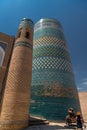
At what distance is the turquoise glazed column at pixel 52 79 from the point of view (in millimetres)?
6645

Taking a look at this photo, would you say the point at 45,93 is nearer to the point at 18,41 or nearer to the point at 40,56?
the point at 40,56

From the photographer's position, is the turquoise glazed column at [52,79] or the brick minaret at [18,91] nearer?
the brick minaret at [18,91]

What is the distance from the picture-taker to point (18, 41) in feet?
19.7

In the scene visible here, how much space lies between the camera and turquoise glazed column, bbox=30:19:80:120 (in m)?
6.64

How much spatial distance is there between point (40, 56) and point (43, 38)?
5.07ft

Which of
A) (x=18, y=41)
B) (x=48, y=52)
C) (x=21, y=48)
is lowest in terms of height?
(x=21, y=48)

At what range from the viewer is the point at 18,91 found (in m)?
4.77

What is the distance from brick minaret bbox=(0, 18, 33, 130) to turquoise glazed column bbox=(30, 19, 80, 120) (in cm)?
197

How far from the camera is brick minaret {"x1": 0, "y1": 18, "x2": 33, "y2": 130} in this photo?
4.40 m

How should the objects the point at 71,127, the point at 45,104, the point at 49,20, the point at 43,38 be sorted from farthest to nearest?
the point at 49,20, the point at 43,38, the point at 45,104, the point at 71,127

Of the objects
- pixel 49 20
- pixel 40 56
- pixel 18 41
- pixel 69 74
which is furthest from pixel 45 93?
pixel 49 20

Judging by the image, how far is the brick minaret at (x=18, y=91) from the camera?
4402 mm

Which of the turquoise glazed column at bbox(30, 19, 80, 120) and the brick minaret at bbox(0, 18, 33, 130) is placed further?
the turquoise glazed column at bbox(30, 19, 80, 120)

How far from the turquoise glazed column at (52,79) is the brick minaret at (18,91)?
1.97 meters
